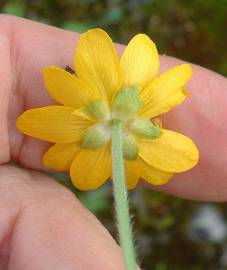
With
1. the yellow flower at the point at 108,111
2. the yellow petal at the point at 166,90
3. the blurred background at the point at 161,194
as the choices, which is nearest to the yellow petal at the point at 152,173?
the yellow flower at the point at 108,111

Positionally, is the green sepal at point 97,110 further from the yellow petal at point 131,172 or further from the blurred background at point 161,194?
the blurred background at point 161,194

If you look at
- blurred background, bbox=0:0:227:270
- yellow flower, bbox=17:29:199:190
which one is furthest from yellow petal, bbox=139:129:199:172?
blurred background, bbox=0:0:227:270

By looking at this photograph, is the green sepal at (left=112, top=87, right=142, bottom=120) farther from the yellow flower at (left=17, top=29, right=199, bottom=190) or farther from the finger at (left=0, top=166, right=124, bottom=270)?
the finger at (left=0, top=166, right=124, bottom=270)

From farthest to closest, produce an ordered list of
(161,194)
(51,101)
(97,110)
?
(161,194) → (51,101) → (97,110)

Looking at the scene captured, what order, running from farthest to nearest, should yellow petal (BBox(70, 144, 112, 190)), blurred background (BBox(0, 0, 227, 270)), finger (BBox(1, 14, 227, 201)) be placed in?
blurred background (BBox(0, 0, 227, 270)), finger (BBox(1, 14, 227, 201)), yellow petal (BBox(70, 144, 112, 190))

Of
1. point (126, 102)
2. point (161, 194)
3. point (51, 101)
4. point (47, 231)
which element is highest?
point (126, 102)

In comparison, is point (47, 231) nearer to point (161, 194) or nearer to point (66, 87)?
point (66, 87)

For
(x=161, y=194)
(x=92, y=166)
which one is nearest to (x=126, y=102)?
(x=92, y=166)
